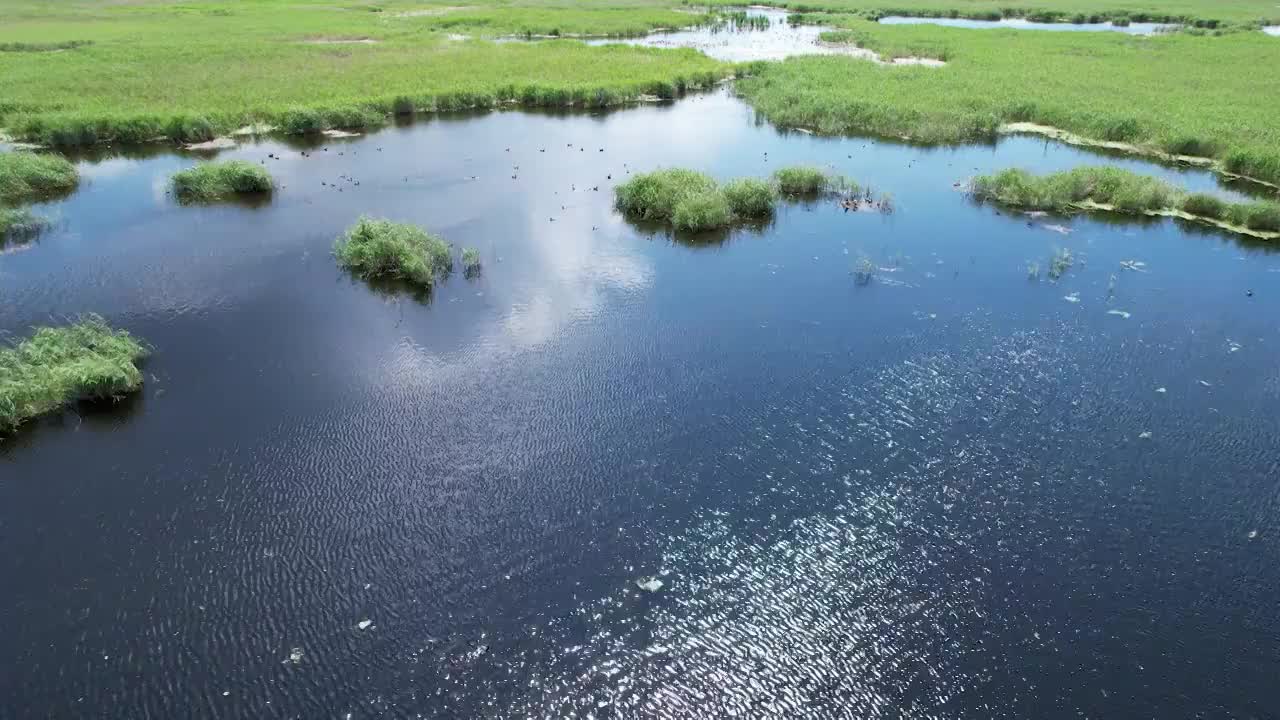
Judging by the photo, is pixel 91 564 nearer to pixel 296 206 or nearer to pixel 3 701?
pixel 3 701

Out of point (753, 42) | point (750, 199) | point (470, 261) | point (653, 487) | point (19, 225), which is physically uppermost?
point (753, 42)

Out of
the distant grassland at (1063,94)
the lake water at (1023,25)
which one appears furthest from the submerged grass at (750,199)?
the lake water at (1023,25)

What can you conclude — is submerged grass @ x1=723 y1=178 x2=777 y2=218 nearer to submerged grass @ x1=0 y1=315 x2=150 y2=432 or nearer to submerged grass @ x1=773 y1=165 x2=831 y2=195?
submerged grass @ x1=773 y1=165 x2=831 y2=195

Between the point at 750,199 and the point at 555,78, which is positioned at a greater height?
the point at 555,78

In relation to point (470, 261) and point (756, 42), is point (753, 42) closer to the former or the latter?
point (756, 42)

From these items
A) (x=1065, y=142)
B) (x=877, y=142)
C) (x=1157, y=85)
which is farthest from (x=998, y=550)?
(x=1157, y=85)

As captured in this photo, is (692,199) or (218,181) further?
(218,181)

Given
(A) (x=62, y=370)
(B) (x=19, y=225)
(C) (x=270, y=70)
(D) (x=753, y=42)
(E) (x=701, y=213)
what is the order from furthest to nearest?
(D) (x=753, y=42) < (C) (x=270, y=70) < (E) (x=701, y=213) < (B) (x=19, y=225) < (A) (x=62, y=370)

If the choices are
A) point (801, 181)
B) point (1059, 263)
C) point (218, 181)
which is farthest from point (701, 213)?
point (218, 181)
